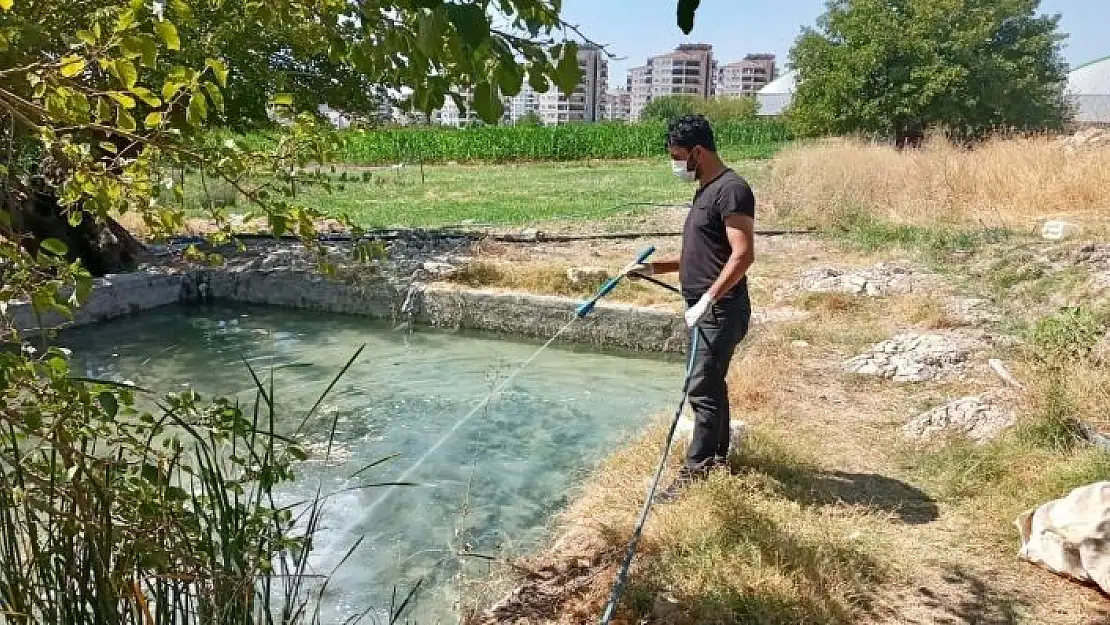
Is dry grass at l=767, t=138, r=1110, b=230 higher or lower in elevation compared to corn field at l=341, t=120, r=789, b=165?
lower

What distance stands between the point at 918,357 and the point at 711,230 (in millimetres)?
2853

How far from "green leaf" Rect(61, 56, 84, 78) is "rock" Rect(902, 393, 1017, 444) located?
164 inches

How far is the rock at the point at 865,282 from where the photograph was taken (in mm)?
7883

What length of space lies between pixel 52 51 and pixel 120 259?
303 inches

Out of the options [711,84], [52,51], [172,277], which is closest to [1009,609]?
[52,51]

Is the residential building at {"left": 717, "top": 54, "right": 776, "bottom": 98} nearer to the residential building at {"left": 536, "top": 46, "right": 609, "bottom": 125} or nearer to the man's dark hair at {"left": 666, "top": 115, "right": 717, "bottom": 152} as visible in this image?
the residential building at {"left": 536, "top": 46, "right": 609, "bottom": 125}

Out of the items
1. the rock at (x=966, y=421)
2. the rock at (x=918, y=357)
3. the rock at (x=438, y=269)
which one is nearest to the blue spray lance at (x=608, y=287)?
the rock at (x=966, y=421)

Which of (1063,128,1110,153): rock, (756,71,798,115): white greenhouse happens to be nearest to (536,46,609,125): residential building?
(756,71,798,115): white greenhouse

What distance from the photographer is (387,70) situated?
2105 millimetres

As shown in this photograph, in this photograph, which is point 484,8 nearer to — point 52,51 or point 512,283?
point 52,51

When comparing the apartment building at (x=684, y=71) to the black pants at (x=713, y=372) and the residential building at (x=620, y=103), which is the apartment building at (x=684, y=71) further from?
the black pants at (x=713, y=372)

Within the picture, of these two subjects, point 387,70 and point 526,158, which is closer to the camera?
point 387,70

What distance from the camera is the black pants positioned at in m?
3.61

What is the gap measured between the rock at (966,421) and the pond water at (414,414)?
1.70 m
